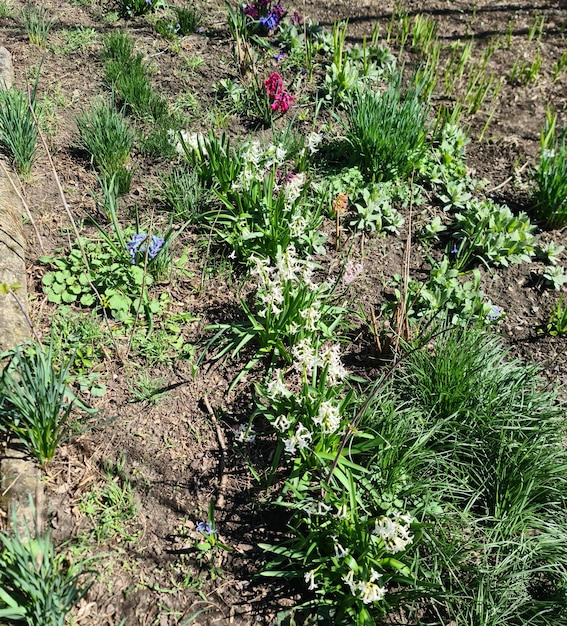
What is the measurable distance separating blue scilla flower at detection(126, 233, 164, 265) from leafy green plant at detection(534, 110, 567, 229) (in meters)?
2.47

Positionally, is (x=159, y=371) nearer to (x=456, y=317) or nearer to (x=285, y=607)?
(x=285, y=607)

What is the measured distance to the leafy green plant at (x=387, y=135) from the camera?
344 cm

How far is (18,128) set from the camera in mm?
3154

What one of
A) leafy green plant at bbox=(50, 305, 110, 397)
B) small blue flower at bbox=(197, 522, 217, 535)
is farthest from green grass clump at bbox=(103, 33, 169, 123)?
small blue flower at bbox=(197, 522, 217, 535)

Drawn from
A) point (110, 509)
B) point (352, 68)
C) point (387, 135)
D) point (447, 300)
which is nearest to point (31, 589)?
point (110, 509)

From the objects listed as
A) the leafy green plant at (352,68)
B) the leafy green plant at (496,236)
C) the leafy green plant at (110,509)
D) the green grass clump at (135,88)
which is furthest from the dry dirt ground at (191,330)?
the leafy green plant at (352,68)

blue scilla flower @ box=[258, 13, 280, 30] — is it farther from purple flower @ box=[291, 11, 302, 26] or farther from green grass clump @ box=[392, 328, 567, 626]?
green grass clump @ box=[392, 328, 567, 626]

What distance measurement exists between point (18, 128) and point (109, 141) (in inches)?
20.1

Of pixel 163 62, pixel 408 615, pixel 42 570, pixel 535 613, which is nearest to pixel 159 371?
pixel 42 570

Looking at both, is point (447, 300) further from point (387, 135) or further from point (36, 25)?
point (36, 25)

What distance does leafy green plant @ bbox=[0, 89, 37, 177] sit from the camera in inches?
123

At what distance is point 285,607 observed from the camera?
2119mm

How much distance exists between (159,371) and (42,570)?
3.69 ft

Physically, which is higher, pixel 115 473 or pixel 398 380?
pixel 398 380
